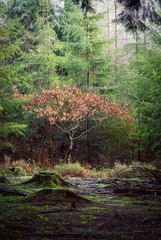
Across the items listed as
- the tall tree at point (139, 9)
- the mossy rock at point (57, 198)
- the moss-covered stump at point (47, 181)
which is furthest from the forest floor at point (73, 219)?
the tall tree at point (139, 9)

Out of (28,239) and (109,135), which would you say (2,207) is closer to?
(28,239)

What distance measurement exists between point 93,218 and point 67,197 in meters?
0.92

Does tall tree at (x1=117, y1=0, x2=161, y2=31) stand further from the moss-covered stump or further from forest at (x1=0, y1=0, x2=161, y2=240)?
the moss-covered stump

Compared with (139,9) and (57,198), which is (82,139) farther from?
(57,198)

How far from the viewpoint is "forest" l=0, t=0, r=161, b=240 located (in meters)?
2.90

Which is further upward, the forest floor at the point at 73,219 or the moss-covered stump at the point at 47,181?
the forest floor at the point at 73,219

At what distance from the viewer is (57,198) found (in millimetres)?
3668

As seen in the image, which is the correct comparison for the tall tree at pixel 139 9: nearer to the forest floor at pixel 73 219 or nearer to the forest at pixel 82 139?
the forest at pixel 82 139

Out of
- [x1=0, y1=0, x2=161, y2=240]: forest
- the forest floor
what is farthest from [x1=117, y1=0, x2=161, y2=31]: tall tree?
the forest floor

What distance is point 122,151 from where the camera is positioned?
1466 cm

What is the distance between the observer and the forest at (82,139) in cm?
290

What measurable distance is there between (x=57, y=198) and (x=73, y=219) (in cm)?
88

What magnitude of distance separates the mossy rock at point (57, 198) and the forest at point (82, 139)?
2 centimetres

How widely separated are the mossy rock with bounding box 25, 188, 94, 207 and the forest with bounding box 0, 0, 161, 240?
2cm
